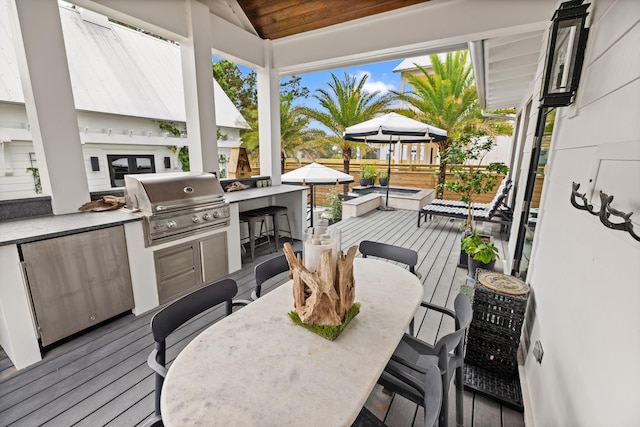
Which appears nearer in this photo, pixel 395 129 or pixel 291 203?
pixel 291 203

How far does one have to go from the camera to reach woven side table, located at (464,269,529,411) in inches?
68.4

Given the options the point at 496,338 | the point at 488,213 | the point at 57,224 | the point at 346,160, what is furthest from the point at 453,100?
the point at 57,224

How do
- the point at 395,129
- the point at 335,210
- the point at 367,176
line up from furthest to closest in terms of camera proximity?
the point at 367,176
the point at 335,210
the point at 395,129

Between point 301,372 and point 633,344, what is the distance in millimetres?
921

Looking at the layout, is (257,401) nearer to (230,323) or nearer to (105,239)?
(230,323)

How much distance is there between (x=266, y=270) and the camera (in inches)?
72.3

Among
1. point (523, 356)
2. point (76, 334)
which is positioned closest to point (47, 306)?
point (76, 334)

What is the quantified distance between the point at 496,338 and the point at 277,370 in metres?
1.56

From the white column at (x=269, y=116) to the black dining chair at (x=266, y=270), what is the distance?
2.96 m

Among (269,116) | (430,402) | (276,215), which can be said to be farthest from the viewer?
(269,116)

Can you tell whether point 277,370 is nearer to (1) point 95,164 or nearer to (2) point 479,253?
(2) point 479,253

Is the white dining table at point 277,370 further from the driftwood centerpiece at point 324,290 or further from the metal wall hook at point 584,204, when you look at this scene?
the metal wall hook at point 584,204

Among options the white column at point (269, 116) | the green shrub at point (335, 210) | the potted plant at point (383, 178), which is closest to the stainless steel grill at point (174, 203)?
the white column at point (269, 116)

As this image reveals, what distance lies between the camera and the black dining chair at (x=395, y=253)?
1.99 meters
